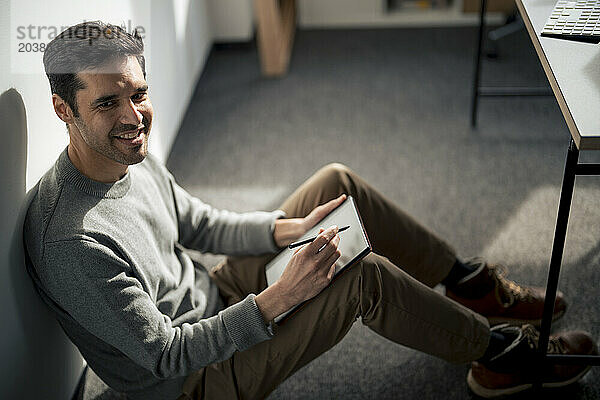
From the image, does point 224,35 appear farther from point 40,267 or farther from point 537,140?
point 40,267

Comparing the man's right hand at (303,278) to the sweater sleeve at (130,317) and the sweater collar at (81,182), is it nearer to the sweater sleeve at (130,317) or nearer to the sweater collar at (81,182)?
the sweater sleeve at (130,317)

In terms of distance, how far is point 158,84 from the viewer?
236cm

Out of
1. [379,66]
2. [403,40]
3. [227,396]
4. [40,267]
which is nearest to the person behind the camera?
[40,267]

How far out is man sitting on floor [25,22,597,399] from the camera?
1.18m

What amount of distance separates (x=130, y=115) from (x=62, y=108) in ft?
0.37

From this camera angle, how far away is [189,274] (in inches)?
58.0

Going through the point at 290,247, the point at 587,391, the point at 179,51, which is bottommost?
the point at 587,391

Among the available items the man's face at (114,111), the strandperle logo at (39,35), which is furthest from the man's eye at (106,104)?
the strandperle logo at (39,35)

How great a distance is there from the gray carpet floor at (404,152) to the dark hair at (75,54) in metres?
0.88

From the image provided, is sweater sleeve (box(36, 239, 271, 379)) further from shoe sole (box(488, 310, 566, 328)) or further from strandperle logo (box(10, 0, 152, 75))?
shoe sole (box(488, 310, 566, 328))

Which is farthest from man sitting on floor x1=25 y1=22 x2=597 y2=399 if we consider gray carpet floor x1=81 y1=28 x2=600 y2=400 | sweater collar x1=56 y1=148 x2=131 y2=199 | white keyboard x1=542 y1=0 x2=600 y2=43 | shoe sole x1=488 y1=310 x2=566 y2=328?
white keyboard x1=542 y1=0 x2=600 y2=43

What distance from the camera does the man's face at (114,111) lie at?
1176mm

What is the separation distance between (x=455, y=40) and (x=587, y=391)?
2.02m

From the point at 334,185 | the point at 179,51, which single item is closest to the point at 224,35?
the point at 179,51
